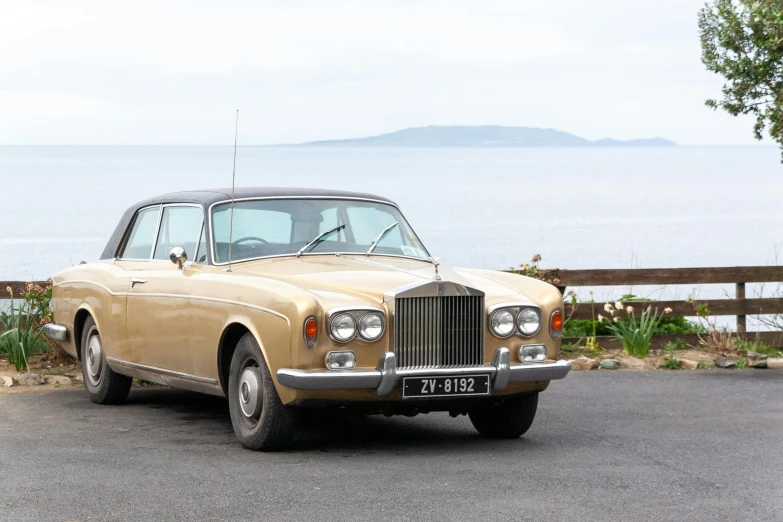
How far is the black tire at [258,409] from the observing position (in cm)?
752

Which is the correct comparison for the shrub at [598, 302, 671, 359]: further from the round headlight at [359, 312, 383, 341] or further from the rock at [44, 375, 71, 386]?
the round headlight at [359, 312, 383, 341]

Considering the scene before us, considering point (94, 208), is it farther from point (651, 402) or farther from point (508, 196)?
point (651, 402)

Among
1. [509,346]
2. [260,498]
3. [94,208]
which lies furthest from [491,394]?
[94,208]

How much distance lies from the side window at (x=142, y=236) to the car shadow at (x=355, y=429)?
130 centimetres

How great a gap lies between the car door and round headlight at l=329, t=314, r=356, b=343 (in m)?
1.63

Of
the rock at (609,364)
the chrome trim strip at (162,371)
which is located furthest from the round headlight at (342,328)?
the rock at (609,364)

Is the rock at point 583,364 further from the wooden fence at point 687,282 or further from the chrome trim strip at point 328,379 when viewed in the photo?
the chrome trim strip at point 328,379

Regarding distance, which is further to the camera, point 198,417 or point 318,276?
point 198,417

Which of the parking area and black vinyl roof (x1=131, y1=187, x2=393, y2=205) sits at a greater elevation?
black vinyl roof (x1=131, y1=187, x2=393, y2=205)

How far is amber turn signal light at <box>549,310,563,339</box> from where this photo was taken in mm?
8141

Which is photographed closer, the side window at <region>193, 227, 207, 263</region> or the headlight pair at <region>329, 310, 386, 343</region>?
the headlight pair at <region>329, 310, 386, 343</region>

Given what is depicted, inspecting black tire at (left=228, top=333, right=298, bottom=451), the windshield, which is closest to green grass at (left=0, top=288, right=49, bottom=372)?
the windshield

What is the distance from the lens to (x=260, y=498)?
248 inches

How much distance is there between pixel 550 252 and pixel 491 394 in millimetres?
46827
